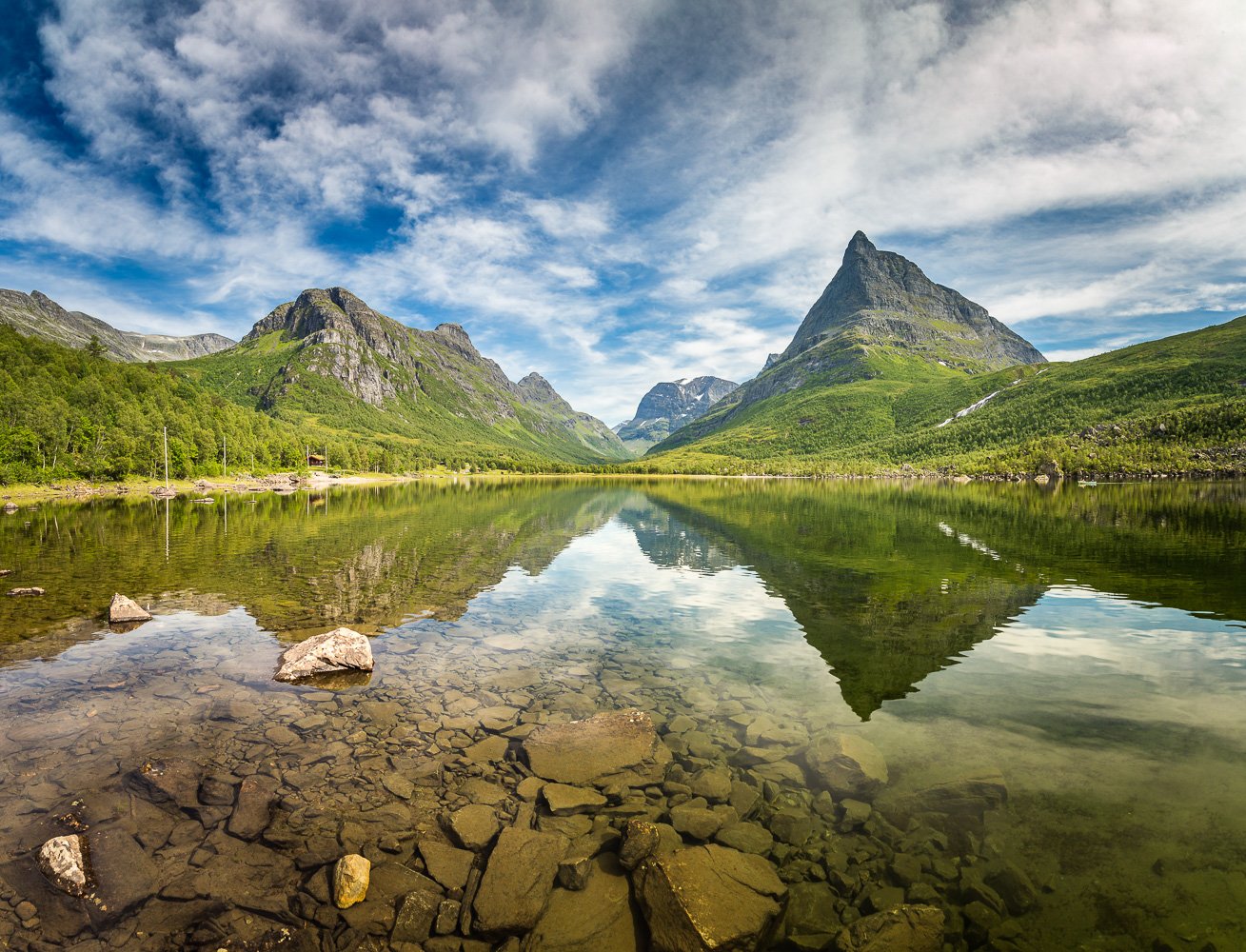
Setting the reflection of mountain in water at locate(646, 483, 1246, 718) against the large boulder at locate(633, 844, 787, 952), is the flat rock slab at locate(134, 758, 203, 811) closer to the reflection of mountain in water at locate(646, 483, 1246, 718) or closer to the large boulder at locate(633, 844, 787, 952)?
the large boulder at locate(633, 844, 787, 952)

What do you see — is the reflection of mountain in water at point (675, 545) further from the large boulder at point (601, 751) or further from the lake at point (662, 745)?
the large boulder at point (601, 751)

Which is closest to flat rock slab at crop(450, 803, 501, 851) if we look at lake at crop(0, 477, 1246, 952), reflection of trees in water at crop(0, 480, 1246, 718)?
lake at crop(0, 477, 1246, 952)

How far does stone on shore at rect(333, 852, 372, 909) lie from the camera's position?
8.34 metres

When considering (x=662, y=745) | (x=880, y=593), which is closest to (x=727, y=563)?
(x=880, y=593)

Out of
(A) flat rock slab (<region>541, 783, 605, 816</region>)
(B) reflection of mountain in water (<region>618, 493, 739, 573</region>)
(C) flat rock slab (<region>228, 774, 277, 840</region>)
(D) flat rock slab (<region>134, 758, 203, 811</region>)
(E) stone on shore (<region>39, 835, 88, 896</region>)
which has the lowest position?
(B) reflection of mountain in water (<region>618, 493, 739, 573</region>)

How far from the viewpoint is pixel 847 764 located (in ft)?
41.2

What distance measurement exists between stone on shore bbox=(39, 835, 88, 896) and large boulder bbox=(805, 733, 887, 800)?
1274 cm

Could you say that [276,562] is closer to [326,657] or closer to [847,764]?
[326,657]

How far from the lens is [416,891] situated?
8.58 meters

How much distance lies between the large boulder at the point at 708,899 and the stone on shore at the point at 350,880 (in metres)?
4.22

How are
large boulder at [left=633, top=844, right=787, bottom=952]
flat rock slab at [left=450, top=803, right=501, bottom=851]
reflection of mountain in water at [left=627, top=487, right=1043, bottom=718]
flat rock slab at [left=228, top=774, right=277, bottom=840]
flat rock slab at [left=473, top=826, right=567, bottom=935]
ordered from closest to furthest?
large boulder at [left=633, top=844, right=787, bottom=952] < flat rock slab at [left=473, top=826, right=567, bottom=935] < flat rock slab at [left=450, top=803, right=501, bottom=851] < flat rock slab at [left=228, top=774, right=277, bottom=840] < reflection of mountain in water at [left=627, top=487, right=1043, bottom=718]

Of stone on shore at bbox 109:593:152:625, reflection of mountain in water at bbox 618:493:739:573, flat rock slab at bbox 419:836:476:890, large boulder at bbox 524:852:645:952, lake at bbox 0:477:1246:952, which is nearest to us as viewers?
large boulder at bbox 524:852:645:952

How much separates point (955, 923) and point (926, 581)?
27749 millimetres

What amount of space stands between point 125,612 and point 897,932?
29.3 metres
